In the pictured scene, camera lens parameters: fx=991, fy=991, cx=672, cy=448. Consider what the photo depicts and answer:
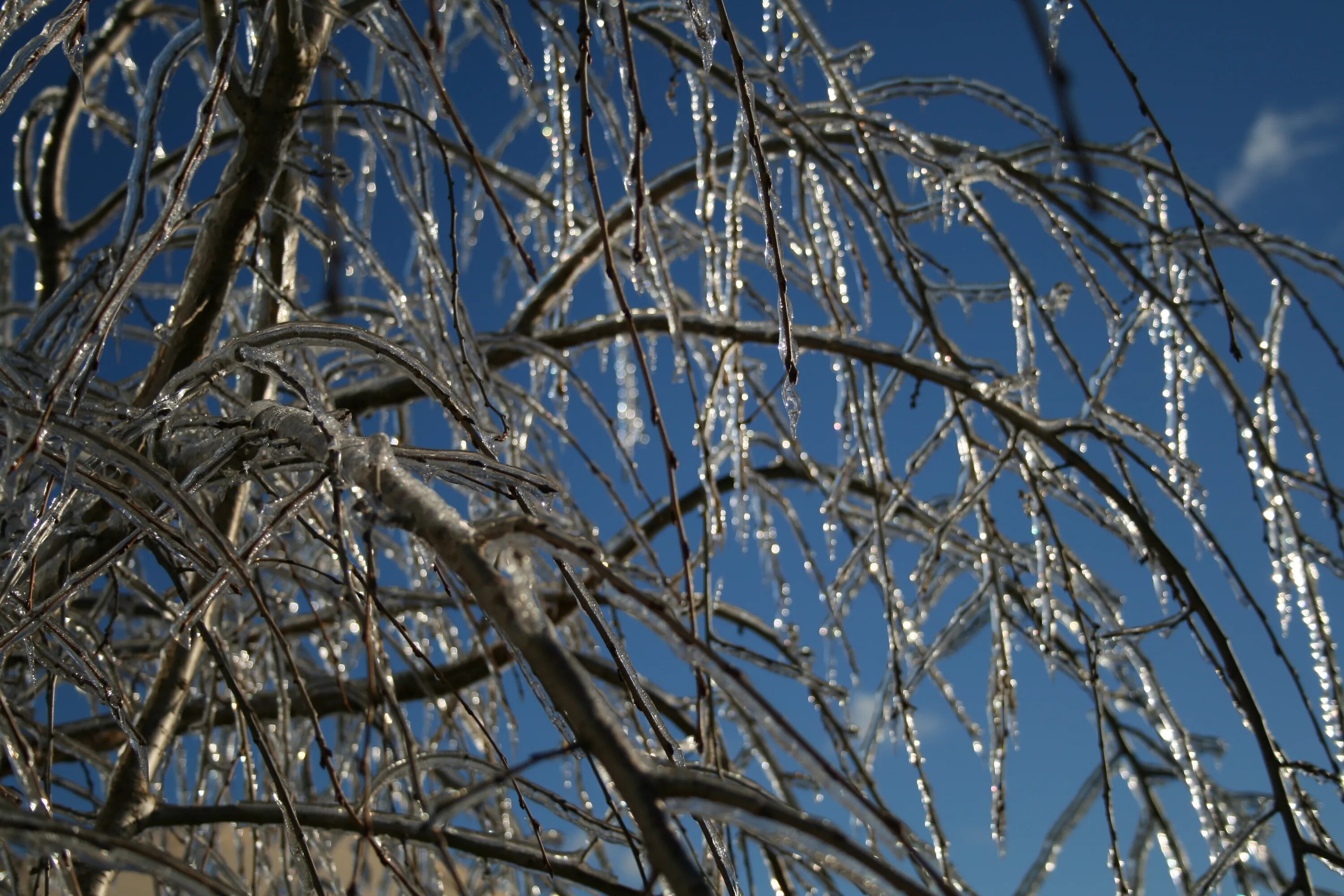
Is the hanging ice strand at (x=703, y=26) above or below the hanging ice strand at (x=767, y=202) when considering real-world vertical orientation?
above

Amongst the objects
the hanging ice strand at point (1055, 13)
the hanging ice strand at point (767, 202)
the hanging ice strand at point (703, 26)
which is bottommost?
the hanging ice strand at point (767, 202)

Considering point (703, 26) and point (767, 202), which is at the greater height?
point (703, 26)

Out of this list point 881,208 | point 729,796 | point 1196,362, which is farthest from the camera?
point 1196,362

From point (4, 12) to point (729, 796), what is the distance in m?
0.77

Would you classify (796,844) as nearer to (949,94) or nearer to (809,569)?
(949,94)

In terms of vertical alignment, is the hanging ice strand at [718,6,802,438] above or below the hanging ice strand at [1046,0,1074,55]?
below

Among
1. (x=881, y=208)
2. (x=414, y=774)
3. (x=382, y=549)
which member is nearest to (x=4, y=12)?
(x=414, y=774)

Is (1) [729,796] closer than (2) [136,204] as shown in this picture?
Yes

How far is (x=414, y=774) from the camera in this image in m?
0.46

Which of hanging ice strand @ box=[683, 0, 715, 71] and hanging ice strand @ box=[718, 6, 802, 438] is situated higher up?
hanging ice strand @ box=[683, 0, 715, 71]

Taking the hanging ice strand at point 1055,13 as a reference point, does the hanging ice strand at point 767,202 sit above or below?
below

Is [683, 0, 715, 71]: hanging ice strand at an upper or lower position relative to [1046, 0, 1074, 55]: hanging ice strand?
lower

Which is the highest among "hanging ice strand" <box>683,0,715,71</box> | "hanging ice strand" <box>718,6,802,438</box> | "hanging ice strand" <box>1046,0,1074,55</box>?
"hanging ice strand" <box>1046,0,1074,55</box>

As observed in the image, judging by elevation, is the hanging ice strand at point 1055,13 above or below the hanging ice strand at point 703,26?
above
